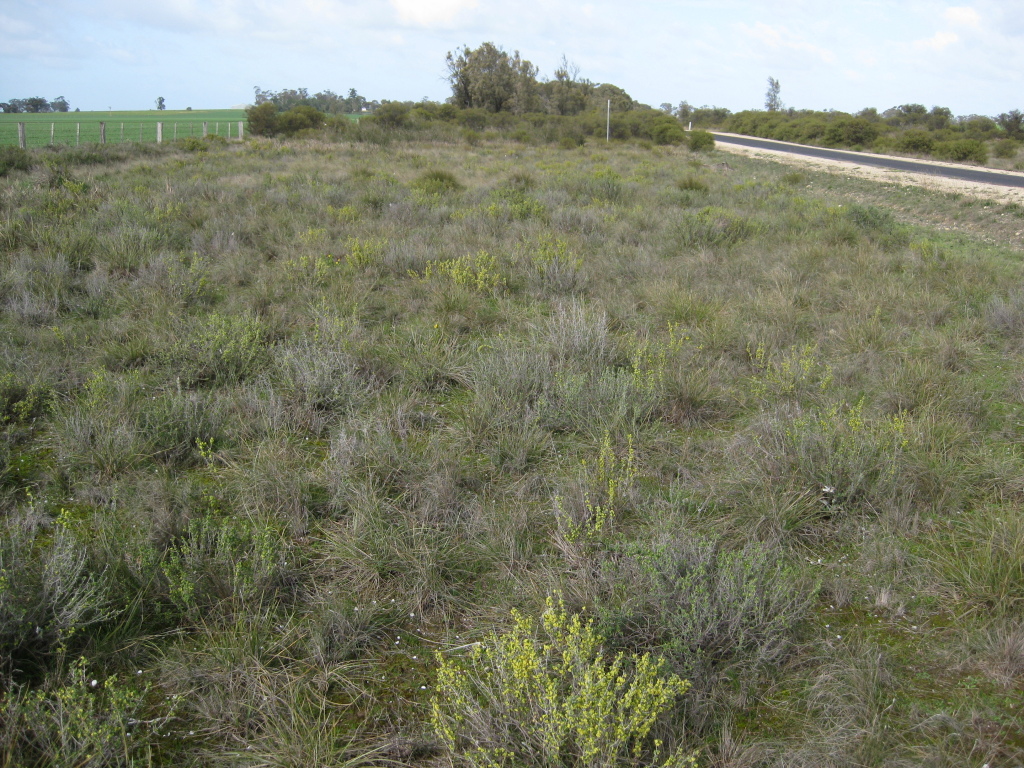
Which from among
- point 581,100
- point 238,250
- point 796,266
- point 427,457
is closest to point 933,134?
point 581,100

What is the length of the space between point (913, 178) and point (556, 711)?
832 inches

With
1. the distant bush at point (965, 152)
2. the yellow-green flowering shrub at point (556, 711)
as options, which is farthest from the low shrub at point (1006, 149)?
the yellow-green flowering shrub at point (556, 711)

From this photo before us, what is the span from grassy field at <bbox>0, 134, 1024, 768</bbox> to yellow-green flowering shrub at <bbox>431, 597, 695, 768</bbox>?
0.05ft

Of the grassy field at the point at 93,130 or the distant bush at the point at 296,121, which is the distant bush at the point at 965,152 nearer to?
the distant bush at the point at 296,121

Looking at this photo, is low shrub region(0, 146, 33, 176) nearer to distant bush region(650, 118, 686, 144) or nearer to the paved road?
the paved road

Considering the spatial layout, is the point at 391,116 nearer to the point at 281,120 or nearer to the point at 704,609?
the point at 281,120

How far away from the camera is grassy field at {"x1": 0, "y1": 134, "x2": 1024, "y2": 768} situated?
2.16 meters

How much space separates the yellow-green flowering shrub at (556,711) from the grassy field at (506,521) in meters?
0.02

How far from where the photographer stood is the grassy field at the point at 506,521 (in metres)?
2.16

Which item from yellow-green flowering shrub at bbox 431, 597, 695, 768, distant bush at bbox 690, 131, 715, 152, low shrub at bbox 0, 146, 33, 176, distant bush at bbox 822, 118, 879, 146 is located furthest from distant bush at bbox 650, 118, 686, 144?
yellow-green flowering shrub at bbox 431, 597, 695, 768

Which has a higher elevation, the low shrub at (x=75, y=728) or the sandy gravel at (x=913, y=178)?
the sandy gravel at (x=913, y=178)

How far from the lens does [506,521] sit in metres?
3.19

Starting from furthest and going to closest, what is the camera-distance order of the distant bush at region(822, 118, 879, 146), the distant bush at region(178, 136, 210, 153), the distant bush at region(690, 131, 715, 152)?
the distant bush at region(822, 118, 879, 146)
the distant bush at region(690, 131, 715, 152)
the distant bush at region(178, 136, 210, 153)

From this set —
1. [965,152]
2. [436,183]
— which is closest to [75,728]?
[436,183]
